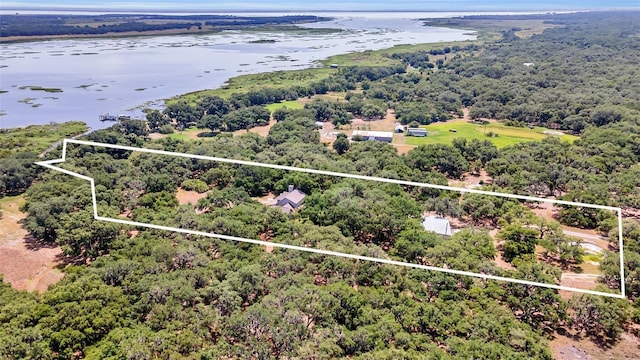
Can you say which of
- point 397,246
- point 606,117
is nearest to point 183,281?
point 397,246

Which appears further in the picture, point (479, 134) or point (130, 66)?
point (130, 66)

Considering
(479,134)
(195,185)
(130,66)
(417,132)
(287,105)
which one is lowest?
(479,134)

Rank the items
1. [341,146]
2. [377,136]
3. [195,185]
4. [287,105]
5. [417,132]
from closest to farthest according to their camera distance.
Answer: [195,185] < [341,146] < [377,136] < [417,132] < [287,105]

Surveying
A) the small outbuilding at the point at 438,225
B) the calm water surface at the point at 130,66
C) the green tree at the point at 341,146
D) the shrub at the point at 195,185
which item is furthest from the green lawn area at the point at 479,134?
the calm water surface at the point at 130,66

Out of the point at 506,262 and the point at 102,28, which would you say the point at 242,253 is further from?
the point at 102,28

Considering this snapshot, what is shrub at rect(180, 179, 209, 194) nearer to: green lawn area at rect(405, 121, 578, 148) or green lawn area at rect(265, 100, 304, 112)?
green lawn area at rect(405, 121, 578, 148)

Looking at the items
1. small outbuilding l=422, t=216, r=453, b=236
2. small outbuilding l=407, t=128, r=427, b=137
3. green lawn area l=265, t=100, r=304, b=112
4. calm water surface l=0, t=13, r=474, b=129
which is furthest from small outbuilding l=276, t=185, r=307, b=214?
green lawn area l=265, t=100, r=304, b=112

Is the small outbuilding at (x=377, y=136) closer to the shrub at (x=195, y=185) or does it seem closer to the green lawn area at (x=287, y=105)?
the green lawn area at (x=287, y=105)

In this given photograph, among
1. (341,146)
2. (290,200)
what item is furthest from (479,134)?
(290,200)

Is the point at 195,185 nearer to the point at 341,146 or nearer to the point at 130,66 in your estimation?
the point at 341,146
